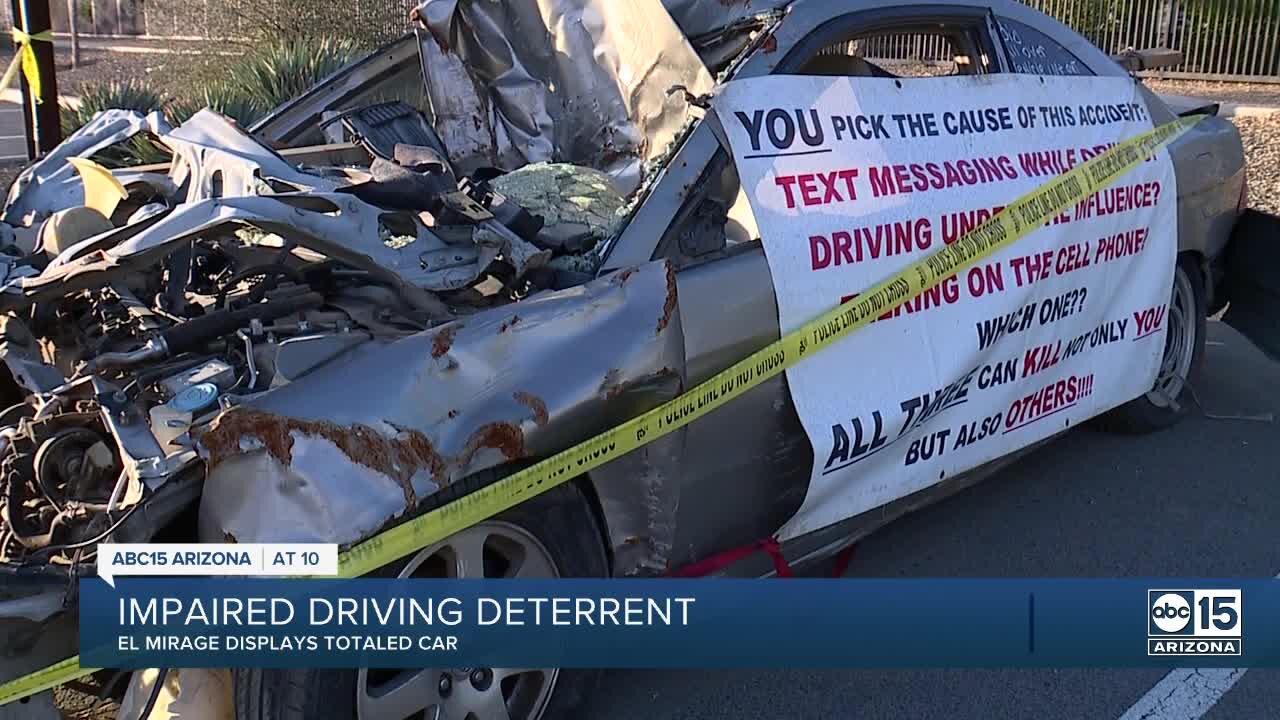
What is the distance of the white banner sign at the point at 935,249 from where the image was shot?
3.33 metres

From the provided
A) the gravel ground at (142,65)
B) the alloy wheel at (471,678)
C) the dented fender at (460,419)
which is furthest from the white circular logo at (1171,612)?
the gravel ground at (142,65)

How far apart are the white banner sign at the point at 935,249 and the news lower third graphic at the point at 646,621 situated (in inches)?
16.4

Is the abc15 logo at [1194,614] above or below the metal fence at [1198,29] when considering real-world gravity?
above

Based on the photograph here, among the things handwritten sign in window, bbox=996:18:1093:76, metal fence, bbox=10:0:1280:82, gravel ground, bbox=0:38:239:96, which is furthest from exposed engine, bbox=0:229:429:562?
metal fence, bbox=10:0:1280:82

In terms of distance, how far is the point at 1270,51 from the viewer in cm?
1483

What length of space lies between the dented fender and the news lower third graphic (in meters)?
0.11

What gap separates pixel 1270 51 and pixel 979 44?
41.5 ft

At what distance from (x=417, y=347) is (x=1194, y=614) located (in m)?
2.12

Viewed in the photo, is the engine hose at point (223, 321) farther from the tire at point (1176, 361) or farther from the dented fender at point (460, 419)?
the tire at point (1176, 361)

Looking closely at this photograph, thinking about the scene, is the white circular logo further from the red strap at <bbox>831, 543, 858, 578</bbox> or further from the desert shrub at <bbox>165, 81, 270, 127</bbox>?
the desert shrub at <bbox>165, 81, 270, 127</bbox>

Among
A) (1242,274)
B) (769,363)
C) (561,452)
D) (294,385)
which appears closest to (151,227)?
(294,385)

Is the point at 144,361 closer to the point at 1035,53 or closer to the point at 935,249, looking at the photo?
the point at 935,249

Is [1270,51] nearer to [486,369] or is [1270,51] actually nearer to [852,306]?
[852,306]

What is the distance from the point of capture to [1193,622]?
3.15 meters
